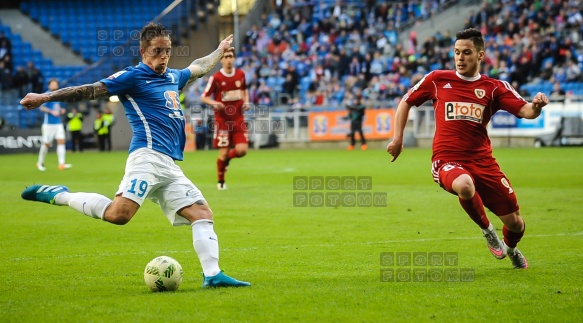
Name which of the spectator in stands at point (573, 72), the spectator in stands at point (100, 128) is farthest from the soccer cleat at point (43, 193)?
the spectator in stands at point (100, 128)

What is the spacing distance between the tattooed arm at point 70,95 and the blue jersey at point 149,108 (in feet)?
0.43

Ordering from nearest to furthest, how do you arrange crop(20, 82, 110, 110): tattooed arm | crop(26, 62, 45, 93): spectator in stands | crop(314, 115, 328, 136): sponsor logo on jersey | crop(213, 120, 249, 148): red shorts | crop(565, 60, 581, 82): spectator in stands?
crop(20, 82, 110, 110): tattooed arm, crop(213, 120, 249, 148): red shorts, crop(565, 60, 581, 82): spectator in stands, crop(314, 115, 328, 136): sponsor logo on jersey, crop(26, 62, 45, 93): spectator in stands

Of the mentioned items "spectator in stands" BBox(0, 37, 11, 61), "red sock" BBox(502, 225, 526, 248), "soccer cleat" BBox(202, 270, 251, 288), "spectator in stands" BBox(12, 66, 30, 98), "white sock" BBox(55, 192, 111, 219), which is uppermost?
"spectator in stands" BBox(0, 37, 11, 61)

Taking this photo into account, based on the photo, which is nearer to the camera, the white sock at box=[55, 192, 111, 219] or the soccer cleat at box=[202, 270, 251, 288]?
the soccer cleat at box=[202, 270, 251, 288]

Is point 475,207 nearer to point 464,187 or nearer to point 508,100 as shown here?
point 464,187

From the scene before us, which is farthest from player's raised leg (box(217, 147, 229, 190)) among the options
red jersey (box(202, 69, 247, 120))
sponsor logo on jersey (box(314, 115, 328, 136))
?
sponsor logo on jersey (box(314, 115, 328, 136))

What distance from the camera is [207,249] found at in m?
7.36

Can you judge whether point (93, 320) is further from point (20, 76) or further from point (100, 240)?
point (20, 76)

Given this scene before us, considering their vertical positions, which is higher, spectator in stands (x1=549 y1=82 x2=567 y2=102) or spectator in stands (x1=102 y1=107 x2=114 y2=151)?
spectator in stands (x1=549 y1=82 x2=567 y2=102)

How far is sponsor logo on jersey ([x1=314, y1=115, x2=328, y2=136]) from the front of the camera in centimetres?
3709

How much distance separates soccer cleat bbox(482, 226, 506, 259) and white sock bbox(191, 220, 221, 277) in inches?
110

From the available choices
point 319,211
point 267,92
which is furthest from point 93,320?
point 267,92

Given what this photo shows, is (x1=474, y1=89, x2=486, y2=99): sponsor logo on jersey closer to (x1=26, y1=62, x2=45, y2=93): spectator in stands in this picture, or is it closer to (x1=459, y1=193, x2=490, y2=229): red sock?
(x1=459, y1=193, x2=490, y2=229): red sock

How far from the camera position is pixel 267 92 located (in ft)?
131
